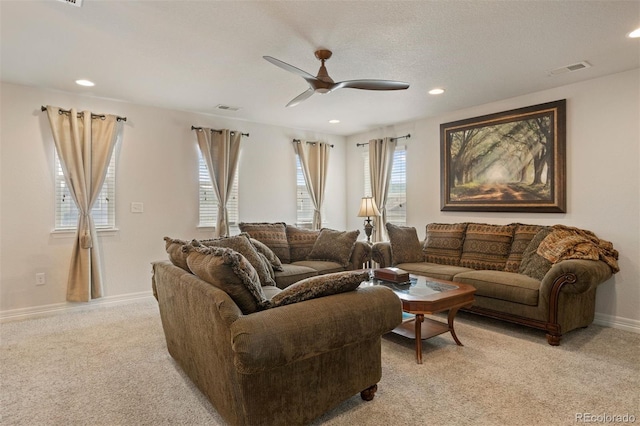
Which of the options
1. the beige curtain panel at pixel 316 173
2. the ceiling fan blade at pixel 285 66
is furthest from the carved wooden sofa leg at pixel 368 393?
the beige curtain panel at pixel 316 173

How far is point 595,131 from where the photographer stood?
3727 millimetres

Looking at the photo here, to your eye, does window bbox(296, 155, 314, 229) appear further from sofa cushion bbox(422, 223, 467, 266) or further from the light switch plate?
the light switch plate

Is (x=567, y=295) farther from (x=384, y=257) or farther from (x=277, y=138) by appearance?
(x=277, y=138)

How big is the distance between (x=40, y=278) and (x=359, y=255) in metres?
3.79

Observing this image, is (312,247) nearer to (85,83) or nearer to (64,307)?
(64,307)

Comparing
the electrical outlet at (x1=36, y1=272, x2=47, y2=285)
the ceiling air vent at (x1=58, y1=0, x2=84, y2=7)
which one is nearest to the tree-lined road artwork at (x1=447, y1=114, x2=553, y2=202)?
the ceiling air vent at (x1=58, y1=0, x2=84, y2=7)

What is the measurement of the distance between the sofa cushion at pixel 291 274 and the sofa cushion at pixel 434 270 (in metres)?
1.17

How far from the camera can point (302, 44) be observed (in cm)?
290

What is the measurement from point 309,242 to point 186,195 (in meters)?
1.88

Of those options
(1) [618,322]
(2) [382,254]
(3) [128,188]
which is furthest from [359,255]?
(3) [128,188]

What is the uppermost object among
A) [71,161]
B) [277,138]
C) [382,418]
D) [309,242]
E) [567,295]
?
[277,138]

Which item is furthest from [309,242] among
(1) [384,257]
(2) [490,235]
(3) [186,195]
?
(2) [490,235]

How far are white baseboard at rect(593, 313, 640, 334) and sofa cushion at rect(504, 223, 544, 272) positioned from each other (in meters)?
0.93

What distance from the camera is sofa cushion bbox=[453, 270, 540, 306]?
3.24 meters
